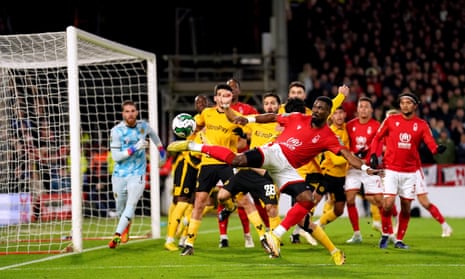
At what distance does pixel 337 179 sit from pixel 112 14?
15829mm

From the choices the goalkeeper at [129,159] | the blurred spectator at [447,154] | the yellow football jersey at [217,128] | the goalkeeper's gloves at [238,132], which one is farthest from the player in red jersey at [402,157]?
the blurred spectator at [447,154]

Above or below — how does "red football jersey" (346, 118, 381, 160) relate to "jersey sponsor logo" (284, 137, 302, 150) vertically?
above

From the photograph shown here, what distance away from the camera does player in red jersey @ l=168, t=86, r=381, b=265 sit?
1054 centimetres

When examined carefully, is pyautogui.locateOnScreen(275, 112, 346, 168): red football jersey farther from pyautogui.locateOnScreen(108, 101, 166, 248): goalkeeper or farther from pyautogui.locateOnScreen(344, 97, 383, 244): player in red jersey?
pyautogui.locateOnScreen(344, 97, 383, 244): player in red jersey

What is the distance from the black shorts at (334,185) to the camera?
13.9 m

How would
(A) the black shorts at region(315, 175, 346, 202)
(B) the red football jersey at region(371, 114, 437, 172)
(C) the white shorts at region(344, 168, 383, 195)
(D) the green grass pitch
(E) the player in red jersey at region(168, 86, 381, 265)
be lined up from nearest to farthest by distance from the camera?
(D) the green grass pitch → (E) the player in red jersey at region(168, 86, 381, 265) → (B) the red football jersey at region(371, 114, 437, 172) → (A) the black shorts at region(315, 175, 346, 202) → (C) the white shorts at region(344, 168, 383, 195)

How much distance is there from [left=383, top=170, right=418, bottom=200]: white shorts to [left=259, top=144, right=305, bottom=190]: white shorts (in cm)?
262

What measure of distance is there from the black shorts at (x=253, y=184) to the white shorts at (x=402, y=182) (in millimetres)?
1960

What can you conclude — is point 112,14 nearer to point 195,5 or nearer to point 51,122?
point 195,5

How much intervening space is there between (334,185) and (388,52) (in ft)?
49.0

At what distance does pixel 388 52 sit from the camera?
2827cm

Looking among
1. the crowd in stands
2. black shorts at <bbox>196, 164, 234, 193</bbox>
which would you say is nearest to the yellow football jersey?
black shorts at <bbox>196, 164, 234, 193</bbox>

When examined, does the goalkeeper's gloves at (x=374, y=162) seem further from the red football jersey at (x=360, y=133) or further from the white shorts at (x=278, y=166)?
the white shorts at (x=278, y=166)

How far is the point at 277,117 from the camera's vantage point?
1093 cm
